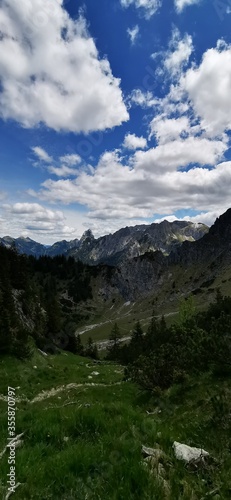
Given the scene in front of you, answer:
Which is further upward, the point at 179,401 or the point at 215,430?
the point at 215,430

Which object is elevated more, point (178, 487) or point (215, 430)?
point (178, 487)

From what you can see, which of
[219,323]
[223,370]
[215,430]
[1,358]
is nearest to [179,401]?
[223,370]

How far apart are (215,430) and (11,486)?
4.74m

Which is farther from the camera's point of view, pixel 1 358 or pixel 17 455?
pixel 1 358

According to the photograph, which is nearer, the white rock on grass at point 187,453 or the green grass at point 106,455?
the green grass at point 106,455

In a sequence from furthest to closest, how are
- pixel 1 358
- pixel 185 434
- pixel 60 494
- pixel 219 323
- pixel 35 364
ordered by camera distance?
pixel 35 364
pixel 1 358
pixel 219 323
pixel 185 434
pixel 60 494

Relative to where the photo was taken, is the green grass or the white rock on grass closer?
the green grass

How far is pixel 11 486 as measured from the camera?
503 cm

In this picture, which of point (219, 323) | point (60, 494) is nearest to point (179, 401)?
point (219, 323)

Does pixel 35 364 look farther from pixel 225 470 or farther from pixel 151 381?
pixel 225 470

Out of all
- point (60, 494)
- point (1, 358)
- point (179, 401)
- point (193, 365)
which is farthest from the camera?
point (1, 358)

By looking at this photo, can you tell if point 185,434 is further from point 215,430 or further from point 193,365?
point 193,365

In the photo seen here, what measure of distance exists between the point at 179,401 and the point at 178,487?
11209mm

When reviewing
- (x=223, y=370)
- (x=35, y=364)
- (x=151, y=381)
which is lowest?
(x=35, y=364)
